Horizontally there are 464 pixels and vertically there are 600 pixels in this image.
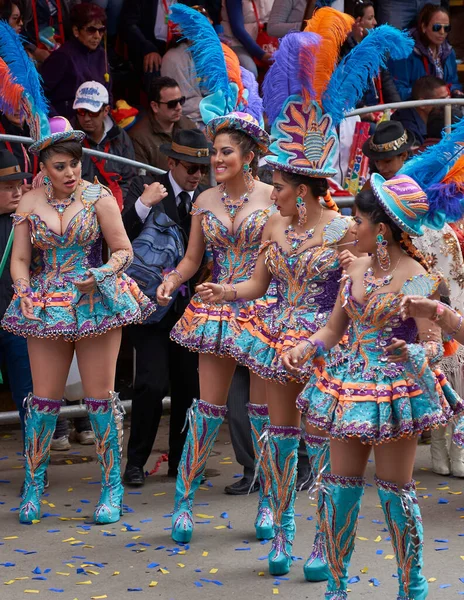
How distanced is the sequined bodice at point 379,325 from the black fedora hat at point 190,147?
224 centimetres

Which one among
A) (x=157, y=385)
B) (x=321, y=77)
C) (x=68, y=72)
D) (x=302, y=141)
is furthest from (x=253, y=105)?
(x=68, y=72)

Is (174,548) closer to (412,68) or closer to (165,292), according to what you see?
(165,292)

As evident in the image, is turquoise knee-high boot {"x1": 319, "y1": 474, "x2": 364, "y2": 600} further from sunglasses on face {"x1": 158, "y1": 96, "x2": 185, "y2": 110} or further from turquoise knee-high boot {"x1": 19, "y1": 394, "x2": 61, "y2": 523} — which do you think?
sunglasses on face {"x1": 158, "y1": 96, "x2": 185, "y2": 110}

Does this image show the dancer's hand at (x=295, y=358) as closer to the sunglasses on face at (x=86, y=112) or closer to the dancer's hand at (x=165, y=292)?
the dancer's hand at (x=165, y=292)

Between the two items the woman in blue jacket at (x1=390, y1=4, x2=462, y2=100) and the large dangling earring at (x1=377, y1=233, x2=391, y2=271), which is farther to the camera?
the woman in blue jacket at (x1=390, y1=4, x2=462, y2=100)

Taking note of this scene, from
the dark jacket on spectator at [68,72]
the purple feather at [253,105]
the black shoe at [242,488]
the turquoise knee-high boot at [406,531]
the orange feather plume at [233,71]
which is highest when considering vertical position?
the dark jacket on spectator at [68,72]

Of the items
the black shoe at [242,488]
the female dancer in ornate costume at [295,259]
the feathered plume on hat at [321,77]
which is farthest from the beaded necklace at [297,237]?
the black shoe at [242,488]

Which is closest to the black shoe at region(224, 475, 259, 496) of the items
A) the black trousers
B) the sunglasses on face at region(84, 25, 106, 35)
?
the black trousers

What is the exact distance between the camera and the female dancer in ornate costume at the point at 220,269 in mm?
5523

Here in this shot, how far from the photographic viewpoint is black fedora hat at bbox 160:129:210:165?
6250 millimetres

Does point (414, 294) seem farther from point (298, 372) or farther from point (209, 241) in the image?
point (209, 241)

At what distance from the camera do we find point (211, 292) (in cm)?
509

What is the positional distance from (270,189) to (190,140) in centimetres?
79

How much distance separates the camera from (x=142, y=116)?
340 inches
